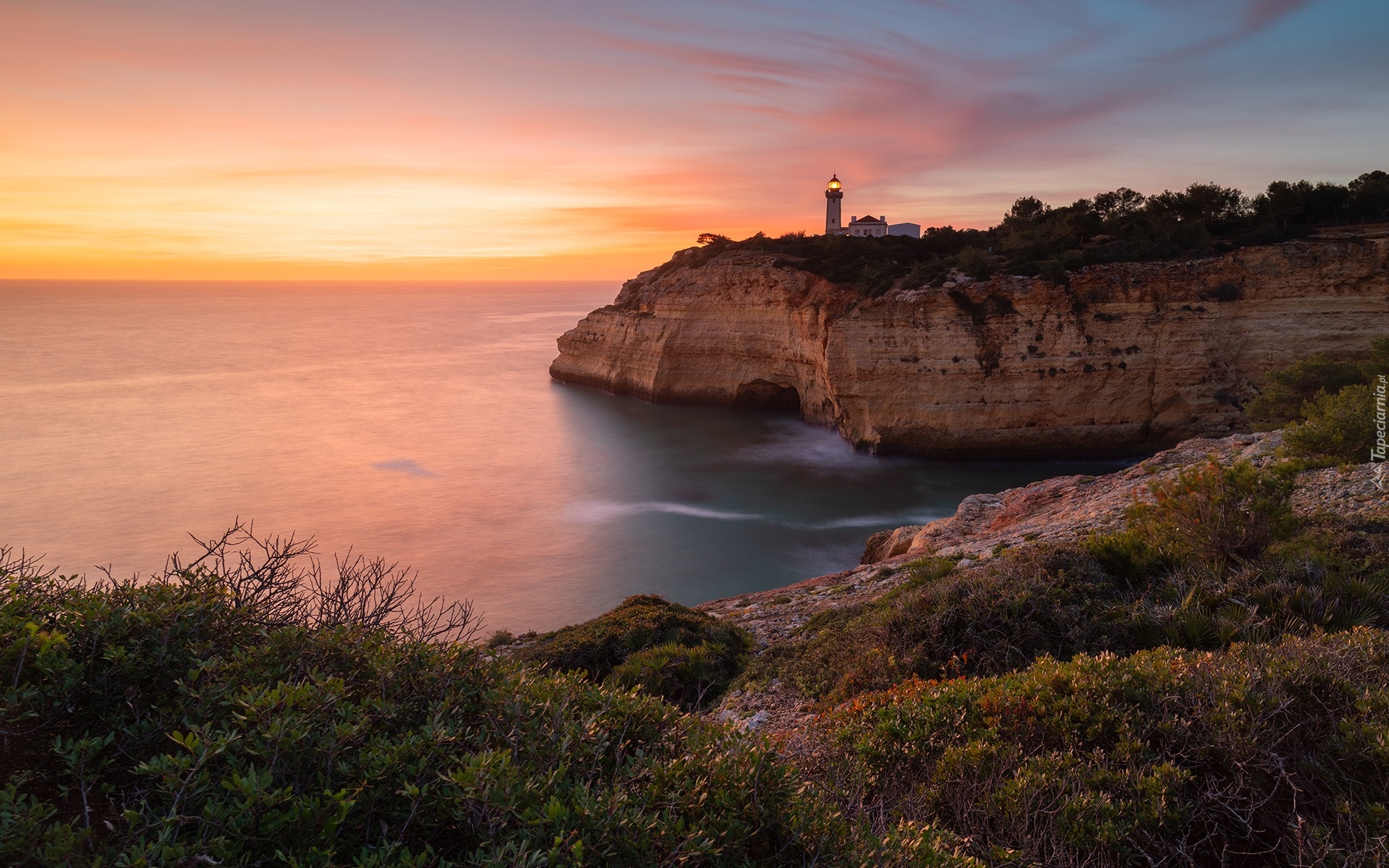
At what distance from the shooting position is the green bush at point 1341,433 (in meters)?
Result: 11.8

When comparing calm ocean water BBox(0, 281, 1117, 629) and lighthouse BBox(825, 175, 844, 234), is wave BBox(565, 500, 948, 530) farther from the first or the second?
lighthouse BBox(825, 175, 844, 234)

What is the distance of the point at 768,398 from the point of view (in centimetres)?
3738

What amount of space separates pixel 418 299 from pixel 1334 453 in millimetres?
165411

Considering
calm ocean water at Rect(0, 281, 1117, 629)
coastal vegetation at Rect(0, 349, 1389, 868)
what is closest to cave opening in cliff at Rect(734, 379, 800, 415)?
calm ocean water at Rect(0, 281, 1117, 629)

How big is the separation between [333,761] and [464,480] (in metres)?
24.5

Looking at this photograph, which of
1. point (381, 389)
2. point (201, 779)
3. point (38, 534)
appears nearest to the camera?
point (201, 779)

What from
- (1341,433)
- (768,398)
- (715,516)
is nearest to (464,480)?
(715,516)

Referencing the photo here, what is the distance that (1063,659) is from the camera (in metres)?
6.44

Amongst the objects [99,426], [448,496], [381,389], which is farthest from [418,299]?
[448,496]

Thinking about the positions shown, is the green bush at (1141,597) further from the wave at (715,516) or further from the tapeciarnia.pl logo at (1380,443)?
the wave at (715,516)

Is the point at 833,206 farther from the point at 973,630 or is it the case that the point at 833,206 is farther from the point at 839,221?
the point at 973,630

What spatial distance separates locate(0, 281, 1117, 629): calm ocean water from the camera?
61.1ft

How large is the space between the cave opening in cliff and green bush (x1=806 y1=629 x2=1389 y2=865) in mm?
31734

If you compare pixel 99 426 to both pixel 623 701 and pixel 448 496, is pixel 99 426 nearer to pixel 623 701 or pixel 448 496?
pixel 448 496
